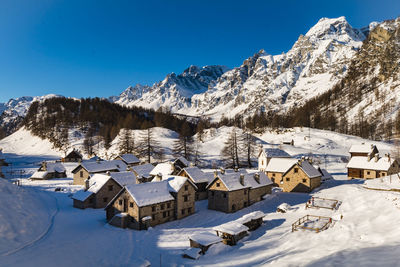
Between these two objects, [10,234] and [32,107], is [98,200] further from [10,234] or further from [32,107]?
[32,107]

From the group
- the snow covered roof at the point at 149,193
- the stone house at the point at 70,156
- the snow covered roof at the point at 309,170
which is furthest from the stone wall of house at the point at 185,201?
the stone house at the point at 70,156

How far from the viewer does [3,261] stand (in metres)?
22.5

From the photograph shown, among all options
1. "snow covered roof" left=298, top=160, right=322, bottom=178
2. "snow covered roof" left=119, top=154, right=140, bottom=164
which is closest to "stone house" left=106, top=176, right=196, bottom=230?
"snow covered roof" left=298, top=160, right=322, bottom=178

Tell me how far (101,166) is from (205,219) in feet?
121

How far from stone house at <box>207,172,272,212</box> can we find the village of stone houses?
0.18 m

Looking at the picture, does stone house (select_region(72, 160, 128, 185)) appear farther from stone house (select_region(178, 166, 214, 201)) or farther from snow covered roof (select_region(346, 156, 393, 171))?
snow covered roof (select_region(346, 156, 393, 171))

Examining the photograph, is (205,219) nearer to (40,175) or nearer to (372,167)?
(372,167)

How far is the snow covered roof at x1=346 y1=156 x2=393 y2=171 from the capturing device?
56.1 meters

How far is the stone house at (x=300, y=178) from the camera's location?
4972 centimetres

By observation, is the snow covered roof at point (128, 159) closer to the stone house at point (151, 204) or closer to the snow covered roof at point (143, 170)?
the snow covered roof at point (143, 170)

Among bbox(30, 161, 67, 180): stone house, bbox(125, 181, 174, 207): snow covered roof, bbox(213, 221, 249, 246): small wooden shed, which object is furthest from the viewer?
bbox(30, 161, 67, 180): stone house

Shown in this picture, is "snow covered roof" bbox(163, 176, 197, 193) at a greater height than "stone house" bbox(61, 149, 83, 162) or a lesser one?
lesser

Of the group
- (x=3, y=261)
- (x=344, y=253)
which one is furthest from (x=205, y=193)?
(x=344, y=253)

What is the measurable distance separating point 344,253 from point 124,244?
901 inches
